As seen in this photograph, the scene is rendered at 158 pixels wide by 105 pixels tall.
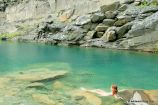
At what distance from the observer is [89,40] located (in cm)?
3853

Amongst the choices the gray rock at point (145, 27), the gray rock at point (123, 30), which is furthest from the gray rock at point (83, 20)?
the gray rock at point (145, 27)

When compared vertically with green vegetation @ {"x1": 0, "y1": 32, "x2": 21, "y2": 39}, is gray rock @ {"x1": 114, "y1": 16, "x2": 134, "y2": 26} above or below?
above

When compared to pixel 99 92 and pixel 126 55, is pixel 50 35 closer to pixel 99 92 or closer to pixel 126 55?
pixel 126 55

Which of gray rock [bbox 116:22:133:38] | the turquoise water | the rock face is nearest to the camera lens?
the turquoise water

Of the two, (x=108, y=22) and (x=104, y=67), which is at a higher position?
(x=108, y=22)

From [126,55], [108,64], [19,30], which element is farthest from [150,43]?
[19,30]

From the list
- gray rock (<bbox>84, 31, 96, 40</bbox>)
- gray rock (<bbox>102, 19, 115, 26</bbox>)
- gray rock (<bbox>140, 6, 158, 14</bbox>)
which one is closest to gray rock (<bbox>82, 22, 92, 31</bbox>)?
gray rock (<bbox>84, 31, 96, 40</bbox>)

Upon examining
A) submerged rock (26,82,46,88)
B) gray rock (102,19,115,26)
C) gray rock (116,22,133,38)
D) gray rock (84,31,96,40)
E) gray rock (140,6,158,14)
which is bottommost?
submerged rock (26,82,46,88)

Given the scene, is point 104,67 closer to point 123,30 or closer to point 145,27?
point 145,27

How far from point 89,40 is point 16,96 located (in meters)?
24.0

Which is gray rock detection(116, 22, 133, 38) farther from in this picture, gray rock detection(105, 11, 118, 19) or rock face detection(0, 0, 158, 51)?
gray rock detection(105, 11, 118, 19)

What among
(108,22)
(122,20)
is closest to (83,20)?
(108,22)

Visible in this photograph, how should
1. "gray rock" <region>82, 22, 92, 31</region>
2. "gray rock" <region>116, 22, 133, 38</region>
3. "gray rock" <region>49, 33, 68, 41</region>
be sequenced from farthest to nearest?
"gray rock" <region>49, 33, 68, 41</region> < "gray rock" <region>82, 22, 92, 31</region> < "gray rock" <region>116, 22, 133, 38</region>

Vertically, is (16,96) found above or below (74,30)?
below
